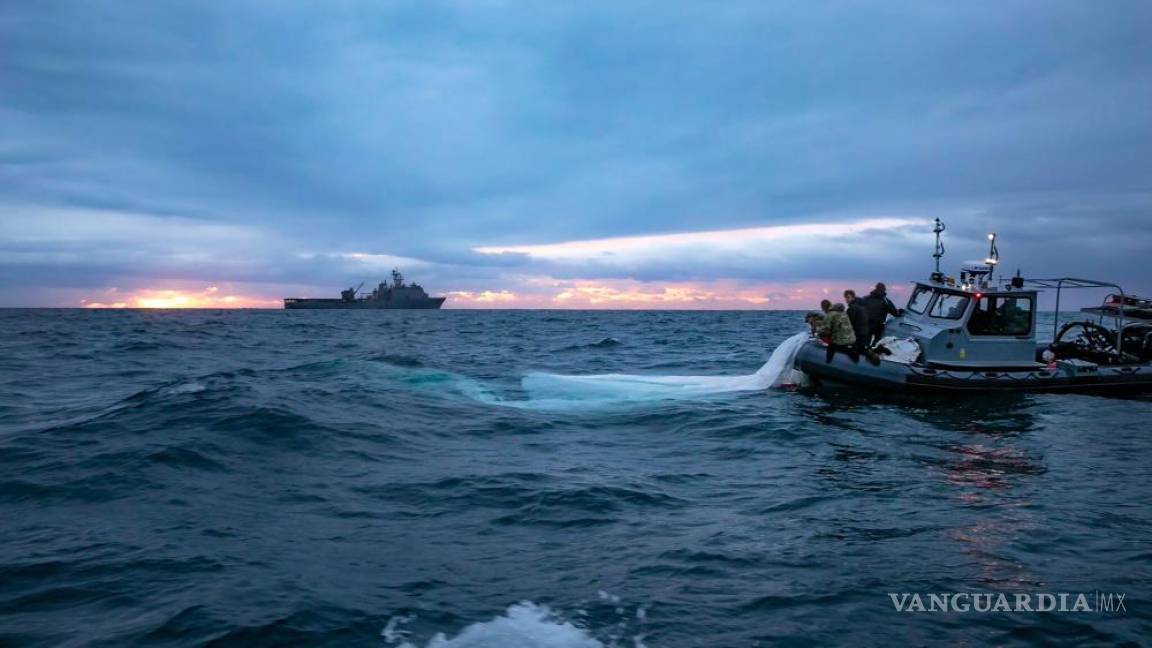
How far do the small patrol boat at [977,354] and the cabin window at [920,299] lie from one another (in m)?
0.04

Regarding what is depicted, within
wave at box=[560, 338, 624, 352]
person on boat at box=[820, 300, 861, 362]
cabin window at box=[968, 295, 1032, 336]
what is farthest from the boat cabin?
wave at box=[560, 338, 624, 352]

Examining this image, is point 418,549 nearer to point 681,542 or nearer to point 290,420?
point 681,542

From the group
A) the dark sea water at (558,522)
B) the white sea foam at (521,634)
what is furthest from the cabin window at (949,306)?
the white sea foam at (521,634)

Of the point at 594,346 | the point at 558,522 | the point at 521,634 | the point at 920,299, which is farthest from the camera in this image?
the point at 594,346

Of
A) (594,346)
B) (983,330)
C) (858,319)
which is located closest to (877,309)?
(858,319)

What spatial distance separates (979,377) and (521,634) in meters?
15.1

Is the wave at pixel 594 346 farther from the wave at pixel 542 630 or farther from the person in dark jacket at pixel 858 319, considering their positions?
the wave at pixel 542 630

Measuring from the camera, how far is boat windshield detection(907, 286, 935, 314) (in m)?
18.7

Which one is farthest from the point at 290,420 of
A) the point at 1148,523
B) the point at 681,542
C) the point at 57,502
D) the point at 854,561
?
the point at 1148,523

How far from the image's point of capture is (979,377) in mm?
16672

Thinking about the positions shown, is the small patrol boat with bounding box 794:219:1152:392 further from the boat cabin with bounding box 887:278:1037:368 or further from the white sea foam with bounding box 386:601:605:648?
the white sea foam with bounding box 386:601:605:648

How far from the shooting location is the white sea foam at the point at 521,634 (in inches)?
200

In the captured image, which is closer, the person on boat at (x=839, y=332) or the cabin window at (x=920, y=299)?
the person on boat at (x=839, y=332)

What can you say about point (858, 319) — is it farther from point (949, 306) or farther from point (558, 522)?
point (558, 522)
